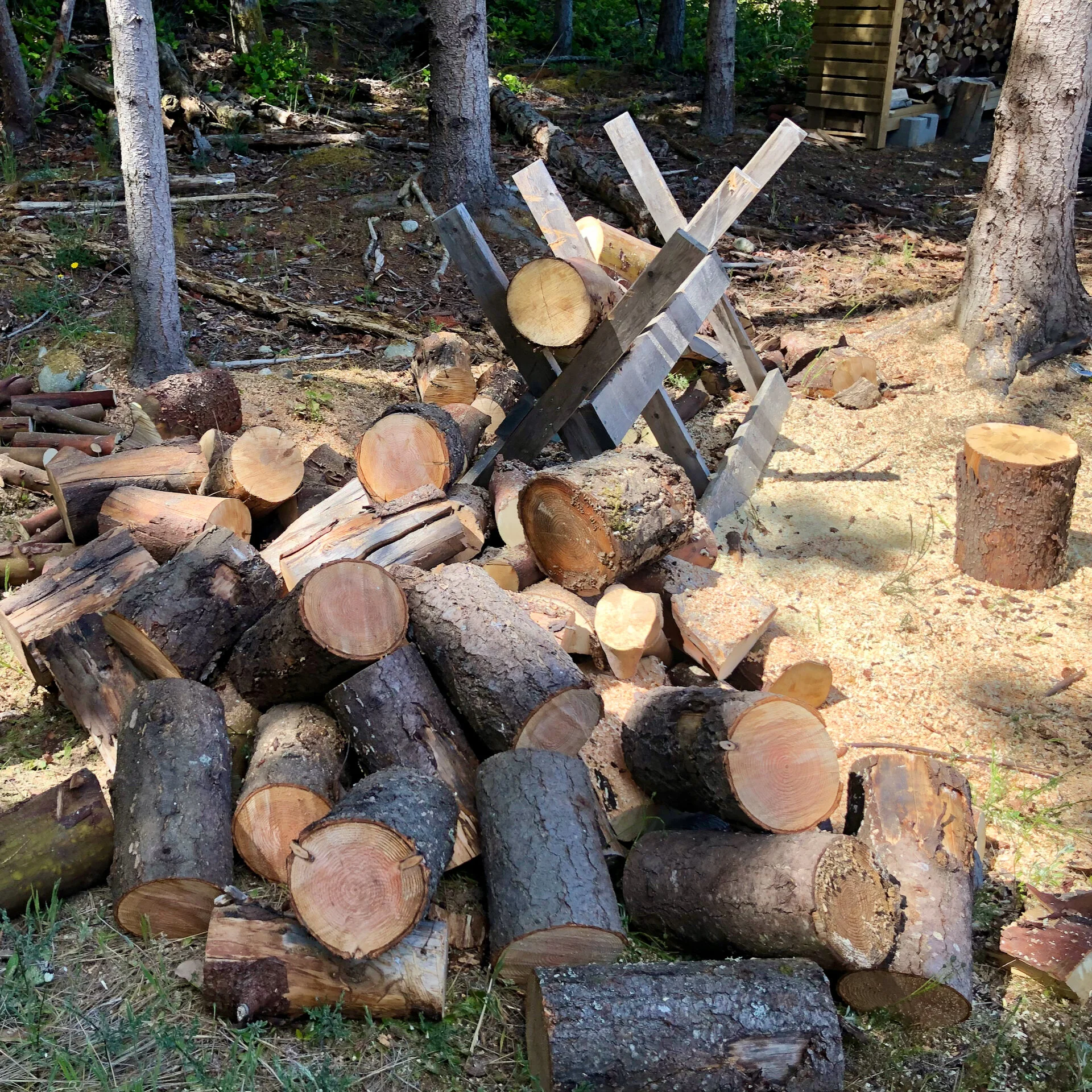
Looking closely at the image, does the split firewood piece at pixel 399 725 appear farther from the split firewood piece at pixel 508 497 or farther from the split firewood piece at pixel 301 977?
the split firewood piece at pixel 508 497

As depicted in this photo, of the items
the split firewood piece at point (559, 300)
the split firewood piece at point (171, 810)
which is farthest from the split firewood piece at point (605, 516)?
the split firewood piece at point (171, 810)

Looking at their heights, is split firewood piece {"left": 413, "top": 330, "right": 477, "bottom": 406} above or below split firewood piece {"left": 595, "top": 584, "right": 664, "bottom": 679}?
above

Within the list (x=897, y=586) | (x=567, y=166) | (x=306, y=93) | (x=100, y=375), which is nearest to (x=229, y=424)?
(x=100, y=375)

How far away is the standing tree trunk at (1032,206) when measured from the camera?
6.08 metres

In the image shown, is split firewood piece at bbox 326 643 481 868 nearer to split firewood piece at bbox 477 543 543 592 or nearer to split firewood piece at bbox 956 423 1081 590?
split firewood piece at bbox 477 543 543 592

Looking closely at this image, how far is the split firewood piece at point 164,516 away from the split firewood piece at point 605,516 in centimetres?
124

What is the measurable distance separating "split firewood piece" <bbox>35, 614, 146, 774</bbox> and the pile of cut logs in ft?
0.03

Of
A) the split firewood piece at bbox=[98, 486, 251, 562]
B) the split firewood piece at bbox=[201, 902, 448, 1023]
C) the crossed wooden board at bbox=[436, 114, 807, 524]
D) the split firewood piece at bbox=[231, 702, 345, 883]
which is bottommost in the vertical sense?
the split firewood piece at bbox=[201, 902, 448, 1023]

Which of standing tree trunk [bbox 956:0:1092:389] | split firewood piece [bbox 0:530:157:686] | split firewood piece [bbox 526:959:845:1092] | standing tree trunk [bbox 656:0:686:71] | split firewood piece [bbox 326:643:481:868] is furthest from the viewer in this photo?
standing tree trunk [bbox 656:0:686:71]

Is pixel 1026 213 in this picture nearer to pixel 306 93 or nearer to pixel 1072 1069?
pixel 1072 1069

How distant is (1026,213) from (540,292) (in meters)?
3.85

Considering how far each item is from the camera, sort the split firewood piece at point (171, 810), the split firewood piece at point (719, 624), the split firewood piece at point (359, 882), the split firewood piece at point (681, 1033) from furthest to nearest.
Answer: the split firewood piece at point (719, 624) → the split firewood piece at point (171, 810) → the split firewood piece at point (359, 882) → the split firewood piece at point (681, 1033)

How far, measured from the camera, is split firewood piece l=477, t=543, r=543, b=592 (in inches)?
157

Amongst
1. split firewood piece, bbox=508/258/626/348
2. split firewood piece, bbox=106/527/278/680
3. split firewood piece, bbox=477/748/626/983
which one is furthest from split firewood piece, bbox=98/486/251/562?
split firewood piece, bbox=477/748/626/983
